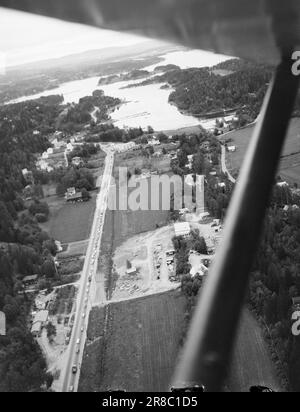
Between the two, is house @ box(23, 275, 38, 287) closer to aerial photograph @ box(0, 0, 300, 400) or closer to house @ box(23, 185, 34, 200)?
Answer: aerial photograph @ box(0, 0, 300, 400)

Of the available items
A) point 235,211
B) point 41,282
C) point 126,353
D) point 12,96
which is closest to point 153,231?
point 41,282

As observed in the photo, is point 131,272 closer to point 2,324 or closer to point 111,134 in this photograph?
point 2,324

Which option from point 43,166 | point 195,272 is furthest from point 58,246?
point 43,166

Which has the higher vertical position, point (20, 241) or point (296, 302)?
point (296, 302)

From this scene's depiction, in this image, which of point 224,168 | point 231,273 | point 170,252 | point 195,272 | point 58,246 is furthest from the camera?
point 224,168

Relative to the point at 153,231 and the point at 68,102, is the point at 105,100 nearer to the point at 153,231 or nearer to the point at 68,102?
the point at 68,102

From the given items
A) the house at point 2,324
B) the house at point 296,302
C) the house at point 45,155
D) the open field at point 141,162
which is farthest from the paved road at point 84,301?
the house at point 45,155
